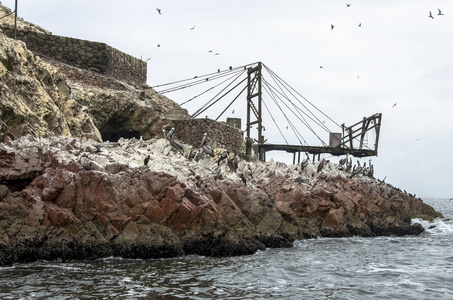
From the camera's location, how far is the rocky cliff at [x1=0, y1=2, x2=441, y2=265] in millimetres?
16422

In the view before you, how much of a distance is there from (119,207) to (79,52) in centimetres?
2170

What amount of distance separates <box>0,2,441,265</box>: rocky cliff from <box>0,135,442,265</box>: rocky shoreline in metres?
0.03

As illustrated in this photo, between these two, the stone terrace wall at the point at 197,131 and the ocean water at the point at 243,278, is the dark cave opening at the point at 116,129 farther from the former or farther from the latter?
the ocean water at the point at 243,278

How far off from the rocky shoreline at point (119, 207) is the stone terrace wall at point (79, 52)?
1510 cm

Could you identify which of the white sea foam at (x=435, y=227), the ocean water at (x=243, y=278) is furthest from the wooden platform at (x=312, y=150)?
the ocean water at (x=243, y=278)

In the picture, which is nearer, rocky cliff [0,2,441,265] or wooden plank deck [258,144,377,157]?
rocky cliff [0,2,441,265]

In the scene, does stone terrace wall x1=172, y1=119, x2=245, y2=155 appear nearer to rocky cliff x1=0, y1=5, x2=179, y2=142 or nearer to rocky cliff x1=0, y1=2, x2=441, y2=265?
rocky cliff x1=0, y1=5, x2=179, y2=142

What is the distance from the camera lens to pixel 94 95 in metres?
33.3

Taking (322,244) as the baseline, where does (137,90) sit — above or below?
above

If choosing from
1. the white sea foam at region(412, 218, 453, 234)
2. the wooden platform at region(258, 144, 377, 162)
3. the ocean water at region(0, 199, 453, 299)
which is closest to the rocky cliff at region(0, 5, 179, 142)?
the ocean water at region(0, 199, 453, 299)

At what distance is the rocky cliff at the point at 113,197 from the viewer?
16422 mm

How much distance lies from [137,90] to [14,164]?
21.2 meters

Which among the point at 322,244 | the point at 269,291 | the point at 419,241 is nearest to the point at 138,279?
the point at 269,291

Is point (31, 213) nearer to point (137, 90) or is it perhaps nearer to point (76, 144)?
point (76, 144)
